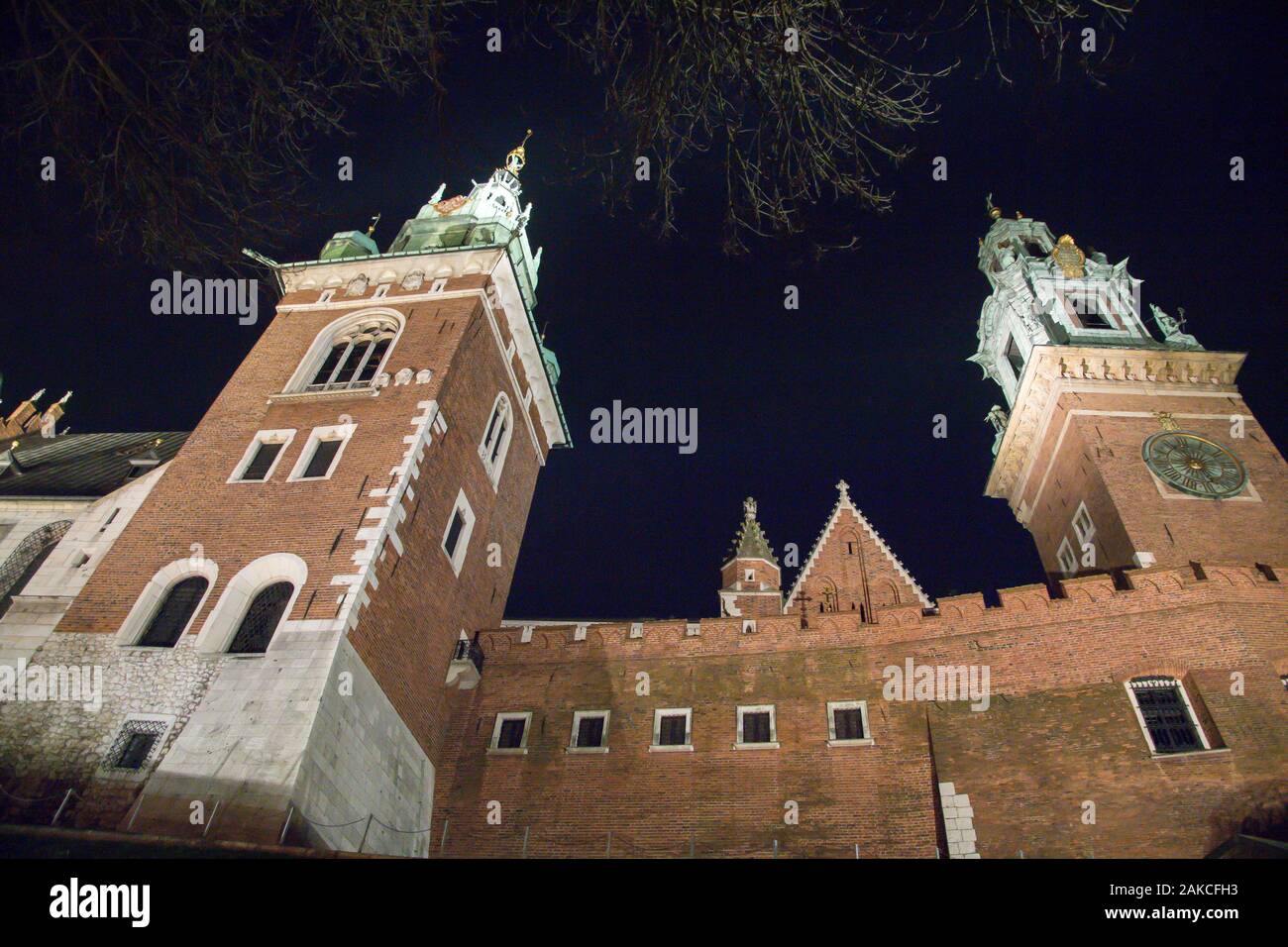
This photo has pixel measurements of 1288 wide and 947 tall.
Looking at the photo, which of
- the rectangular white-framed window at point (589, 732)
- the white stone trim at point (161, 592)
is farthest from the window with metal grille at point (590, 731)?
the white stone trim at point (161, 592)

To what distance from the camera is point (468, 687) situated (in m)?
22.0

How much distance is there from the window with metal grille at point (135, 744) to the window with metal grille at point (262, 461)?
7055 mm

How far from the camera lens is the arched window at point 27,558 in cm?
2281

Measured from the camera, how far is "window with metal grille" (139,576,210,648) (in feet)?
56.5

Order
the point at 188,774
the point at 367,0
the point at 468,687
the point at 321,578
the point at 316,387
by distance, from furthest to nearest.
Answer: the point at 316,387
the point at 468,687
the point at 321,578
the point at 188,774
the point at 367,0

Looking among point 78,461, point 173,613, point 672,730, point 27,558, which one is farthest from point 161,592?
point 78,461

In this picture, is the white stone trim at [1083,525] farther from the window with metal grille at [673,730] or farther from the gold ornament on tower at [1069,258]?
the window with metal grille at [673,730]

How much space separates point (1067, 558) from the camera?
28.8 meters

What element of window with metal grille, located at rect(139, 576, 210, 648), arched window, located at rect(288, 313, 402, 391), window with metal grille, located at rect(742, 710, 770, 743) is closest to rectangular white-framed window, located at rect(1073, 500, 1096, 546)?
window with metal grille, located at rect(742, 710, 770, 743)

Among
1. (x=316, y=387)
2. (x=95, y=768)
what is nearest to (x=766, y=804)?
(x=95, y=768)

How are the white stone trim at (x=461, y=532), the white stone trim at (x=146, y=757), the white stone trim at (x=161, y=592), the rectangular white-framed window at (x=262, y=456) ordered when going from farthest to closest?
the white stone trim at (x=461, y=532)
the rectangular white-framed window at (x=262, y=456)
the white stone trim at (x=161, y=592)
the white stone trim at (x=146, y=757)

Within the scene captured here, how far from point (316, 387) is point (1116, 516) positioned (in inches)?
920
